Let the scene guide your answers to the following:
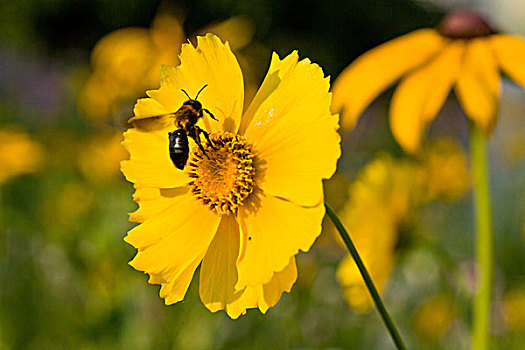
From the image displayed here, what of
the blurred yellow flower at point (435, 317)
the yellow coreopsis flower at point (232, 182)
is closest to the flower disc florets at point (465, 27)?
the yellow coreopsis flower at point (232, 182)

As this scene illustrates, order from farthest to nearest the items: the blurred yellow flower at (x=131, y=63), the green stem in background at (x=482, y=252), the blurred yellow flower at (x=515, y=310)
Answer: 1. the blurred yellow flower at (x=131, y=63)
2. the blurred yellow flower at (x=515, y=310)
3. the green stem in background at (x=482, y=252)

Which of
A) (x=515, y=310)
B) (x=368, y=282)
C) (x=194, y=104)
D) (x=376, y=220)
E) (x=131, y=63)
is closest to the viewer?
(x=368, y=282)

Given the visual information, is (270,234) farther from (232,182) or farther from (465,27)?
(465,27)

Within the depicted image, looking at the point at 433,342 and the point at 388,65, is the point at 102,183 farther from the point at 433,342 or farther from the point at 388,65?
the point at 388,65

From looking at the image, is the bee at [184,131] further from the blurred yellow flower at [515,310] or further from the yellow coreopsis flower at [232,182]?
the blurred yellow flower at [515,310]

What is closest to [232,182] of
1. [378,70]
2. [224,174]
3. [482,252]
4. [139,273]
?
[224,174]

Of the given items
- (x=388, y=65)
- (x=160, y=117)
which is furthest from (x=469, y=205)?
(x=160, y=117)

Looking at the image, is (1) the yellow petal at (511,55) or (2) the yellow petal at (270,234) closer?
(2) the yellow petal at (270,234)
